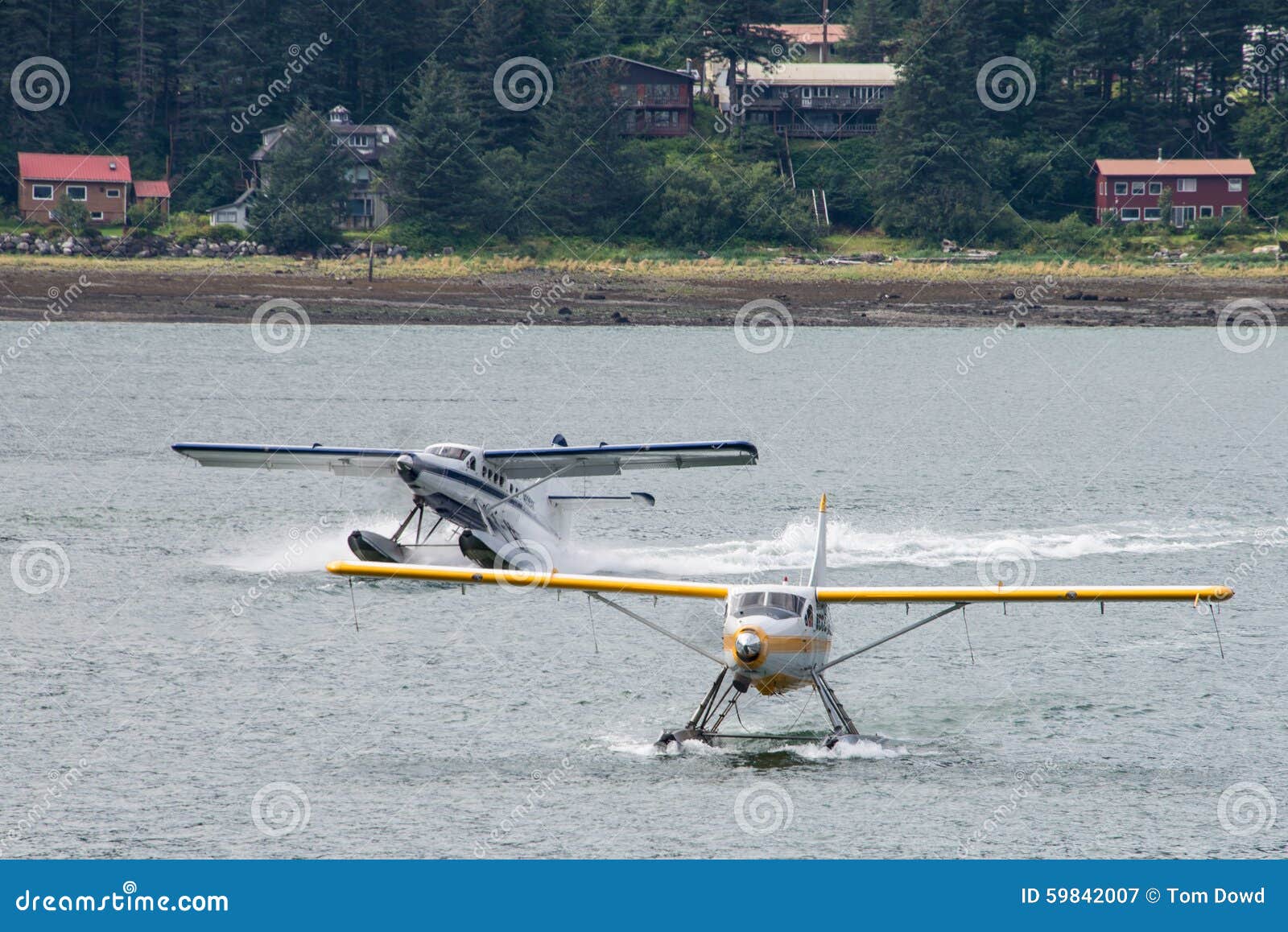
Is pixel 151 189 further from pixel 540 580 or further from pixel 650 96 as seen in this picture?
pixel 540 580

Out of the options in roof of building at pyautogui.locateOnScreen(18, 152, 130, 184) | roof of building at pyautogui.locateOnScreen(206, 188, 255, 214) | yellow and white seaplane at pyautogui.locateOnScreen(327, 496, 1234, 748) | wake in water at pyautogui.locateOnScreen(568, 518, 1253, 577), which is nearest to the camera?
yellow and white seaplane at pyautogui.locateOnScreen(327, 496, 1234, 748)

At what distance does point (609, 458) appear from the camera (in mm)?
34938

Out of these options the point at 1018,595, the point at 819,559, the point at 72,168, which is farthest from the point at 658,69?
the point at 1018,595

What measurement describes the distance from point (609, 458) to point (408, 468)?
529 cm

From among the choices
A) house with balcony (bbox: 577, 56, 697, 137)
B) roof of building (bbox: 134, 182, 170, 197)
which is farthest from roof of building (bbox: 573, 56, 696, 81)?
roof of building (bbox: 134, 182, 170, 197)

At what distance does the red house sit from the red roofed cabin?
68.8 m

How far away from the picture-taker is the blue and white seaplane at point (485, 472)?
32.4m

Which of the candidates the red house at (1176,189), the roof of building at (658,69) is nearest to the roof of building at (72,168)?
the roof of building at (658,69)

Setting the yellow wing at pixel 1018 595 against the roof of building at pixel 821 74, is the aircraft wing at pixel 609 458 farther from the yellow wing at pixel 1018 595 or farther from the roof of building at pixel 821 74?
the roof of building at pixel 821 74

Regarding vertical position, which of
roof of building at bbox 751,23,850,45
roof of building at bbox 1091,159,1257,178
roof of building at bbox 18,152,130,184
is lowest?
roof of building at bbox 18,152,130,184

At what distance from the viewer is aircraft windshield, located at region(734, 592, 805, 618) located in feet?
73.0

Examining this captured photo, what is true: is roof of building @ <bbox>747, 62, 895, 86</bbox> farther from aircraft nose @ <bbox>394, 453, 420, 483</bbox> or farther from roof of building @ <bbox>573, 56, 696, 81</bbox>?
aircraft nose @ <bbox>394, 453, 420, 483</bbox>

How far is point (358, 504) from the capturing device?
47375mm

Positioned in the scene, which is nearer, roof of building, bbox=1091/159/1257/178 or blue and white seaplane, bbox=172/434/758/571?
blue and white seaplane, bbox=172/434/758/571
